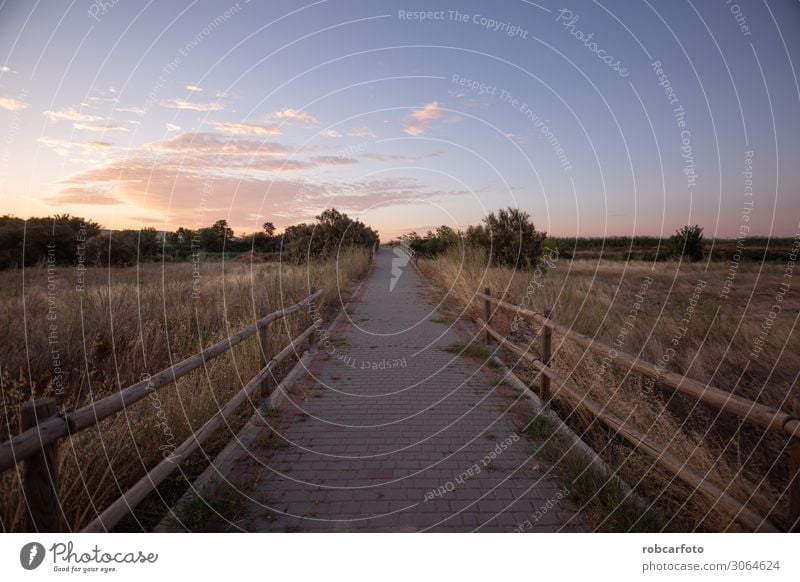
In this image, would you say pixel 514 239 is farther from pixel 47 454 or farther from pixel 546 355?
pixel 47 454

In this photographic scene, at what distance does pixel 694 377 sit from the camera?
5707 mm

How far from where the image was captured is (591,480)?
133 inches

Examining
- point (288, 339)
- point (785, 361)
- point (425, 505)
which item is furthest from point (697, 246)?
point (425, 505)

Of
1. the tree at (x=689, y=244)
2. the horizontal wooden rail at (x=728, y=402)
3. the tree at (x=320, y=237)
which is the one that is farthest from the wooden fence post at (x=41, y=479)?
the tree at (x=689, y=244)

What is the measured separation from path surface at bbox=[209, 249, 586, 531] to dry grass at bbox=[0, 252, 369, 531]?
73cm

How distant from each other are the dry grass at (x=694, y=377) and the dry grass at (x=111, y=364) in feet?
12.5

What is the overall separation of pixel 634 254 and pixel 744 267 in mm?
21718

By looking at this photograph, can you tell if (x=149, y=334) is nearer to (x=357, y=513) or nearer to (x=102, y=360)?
(x=102, y=360)

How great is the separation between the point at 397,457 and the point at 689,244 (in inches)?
956

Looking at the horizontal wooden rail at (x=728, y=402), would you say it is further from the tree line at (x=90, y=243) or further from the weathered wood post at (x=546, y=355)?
the tree line at (x=90, y=243)

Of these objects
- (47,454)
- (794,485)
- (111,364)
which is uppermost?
(47,454)

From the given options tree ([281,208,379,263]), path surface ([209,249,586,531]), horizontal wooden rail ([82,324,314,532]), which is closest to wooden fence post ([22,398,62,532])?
horizontal wooden rail ([82,324,314,532])

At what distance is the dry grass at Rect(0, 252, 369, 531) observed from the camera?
292cm

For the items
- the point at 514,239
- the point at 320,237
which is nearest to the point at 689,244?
A: the point at 514,239
